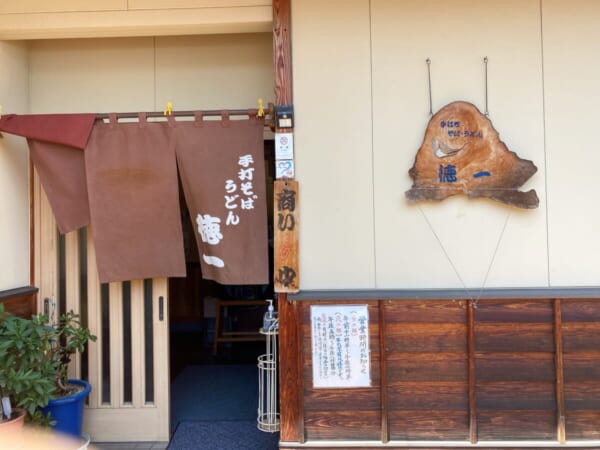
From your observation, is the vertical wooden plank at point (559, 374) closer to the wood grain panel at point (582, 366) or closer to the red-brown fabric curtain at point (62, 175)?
the wood grain panel at point (582, 366)

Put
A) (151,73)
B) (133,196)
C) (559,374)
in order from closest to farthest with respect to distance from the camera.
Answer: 1. (559,374)
2. (133,196)
3. (151,73)

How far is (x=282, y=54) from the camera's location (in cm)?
360

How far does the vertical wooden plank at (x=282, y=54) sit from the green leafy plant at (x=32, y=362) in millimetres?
2717

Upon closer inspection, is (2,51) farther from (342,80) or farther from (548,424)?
(548,424)

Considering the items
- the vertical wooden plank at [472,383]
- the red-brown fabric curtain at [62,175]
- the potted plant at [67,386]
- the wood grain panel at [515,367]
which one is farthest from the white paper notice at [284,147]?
the potted plant at [67,386]

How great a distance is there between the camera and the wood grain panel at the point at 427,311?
3.47m

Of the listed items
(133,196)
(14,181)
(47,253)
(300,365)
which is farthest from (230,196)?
(14,181)

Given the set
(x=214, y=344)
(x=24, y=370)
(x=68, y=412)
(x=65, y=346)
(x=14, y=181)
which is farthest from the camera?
(x=214, y=344)

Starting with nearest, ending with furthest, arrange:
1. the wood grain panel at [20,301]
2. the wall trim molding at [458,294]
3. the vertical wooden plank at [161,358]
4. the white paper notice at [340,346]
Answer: the wall trim molding at [458,294] < the white paper notice at [340,346] < the wood grain panel at [20,301] < the vertical wooden plank at [161,358]

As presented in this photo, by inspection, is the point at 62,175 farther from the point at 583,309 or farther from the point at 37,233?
the point at 583,309

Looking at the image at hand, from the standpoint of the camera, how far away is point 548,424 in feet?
11.3

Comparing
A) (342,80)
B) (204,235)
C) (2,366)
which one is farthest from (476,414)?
(2,366)

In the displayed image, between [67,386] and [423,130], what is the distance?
151 inches

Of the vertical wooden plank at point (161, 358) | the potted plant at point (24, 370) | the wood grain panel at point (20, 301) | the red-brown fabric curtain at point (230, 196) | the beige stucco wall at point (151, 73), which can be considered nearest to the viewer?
the potted plant at point (24, 370)
